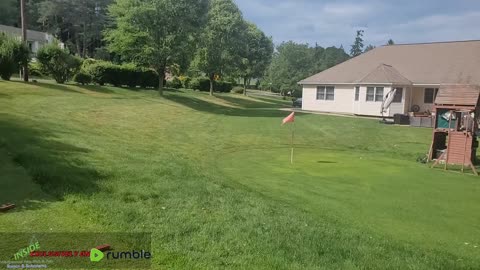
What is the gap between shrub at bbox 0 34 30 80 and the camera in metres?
23.1

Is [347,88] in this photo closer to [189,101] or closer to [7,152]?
[189,101]

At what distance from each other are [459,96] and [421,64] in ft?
63.6

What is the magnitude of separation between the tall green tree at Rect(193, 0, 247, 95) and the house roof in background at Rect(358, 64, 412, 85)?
56.3 feet

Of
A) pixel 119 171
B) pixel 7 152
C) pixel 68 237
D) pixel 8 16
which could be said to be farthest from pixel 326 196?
pixel 8 16

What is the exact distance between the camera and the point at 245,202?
677cm

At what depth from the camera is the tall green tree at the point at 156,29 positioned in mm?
29719

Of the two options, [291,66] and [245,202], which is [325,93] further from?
[291,66]

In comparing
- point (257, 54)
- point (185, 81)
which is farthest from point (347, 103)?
point (257, 54)

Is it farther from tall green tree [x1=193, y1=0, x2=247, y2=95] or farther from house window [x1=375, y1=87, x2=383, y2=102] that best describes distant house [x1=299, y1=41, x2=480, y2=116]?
tall green tree [x1=193, y1=0, x2=247, y2=95]

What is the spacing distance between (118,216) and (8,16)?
255 ft

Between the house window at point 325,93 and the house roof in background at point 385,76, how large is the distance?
3.10 metres

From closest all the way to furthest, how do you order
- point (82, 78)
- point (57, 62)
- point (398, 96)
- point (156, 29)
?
point (57, 62), point (82, 78), point (398, 96), point (156, 29)

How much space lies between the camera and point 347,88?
3244 cm

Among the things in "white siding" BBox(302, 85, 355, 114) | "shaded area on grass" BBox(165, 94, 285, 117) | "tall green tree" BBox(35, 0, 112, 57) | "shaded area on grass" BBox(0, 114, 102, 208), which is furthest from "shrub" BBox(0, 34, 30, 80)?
"tall green tree" BBox(35, 0, 112, 57)
